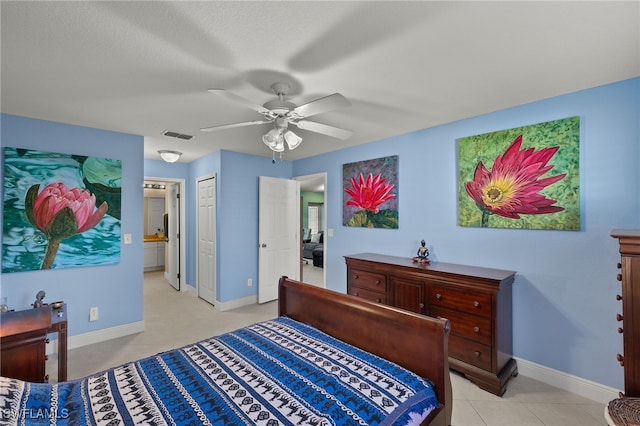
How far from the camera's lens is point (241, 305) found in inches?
174

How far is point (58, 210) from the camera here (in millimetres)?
2986

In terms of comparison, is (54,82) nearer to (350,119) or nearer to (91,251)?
(91,251)

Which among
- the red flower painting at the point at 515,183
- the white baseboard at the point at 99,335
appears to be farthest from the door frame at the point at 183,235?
the red flower painting at the point at 515,183

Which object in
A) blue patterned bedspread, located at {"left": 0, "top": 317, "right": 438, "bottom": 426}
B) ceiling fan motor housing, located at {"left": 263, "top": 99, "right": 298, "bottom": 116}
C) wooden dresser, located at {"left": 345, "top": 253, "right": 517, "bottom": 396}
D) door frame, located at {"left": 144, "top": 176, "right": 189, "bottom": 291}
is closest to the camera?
blue patterned bedspread, located at {"left": 0, "top": 317, "right": 438, "bottom": 426}

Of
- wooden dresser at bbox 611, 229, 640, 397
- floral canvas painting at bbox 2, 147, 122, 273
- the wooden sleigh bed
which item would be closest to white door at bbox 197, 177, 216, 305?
floral canvas painting at bbox 2, 147, 122, 273

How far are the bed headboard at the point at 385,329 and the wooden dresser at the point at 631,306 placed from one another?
87 cm

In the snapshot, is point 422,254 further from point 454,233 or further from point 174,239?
point 174,239

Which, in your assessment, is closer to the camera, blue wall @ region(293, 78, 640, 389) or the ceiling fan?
the ceiling fan

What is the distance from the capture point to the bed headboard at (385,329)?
1.45 meters

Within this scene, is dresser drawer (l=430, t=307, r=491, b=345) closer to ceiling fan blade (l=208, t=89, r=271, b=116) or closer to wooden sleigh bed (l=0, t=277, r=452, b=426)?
wooden sleigh bed (l=0, t=277, r=452, b=426)

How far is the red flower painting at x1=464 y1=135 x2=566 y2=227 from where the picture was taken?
2.43 metres

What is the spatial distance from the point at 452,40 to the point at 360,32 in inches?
20.9

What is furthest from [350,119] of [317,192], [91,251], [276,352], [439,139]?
[317,192]

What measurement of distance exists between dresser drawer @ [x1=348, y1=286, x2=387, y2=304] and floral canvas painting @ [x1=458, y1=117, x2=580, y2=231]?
1111mm
